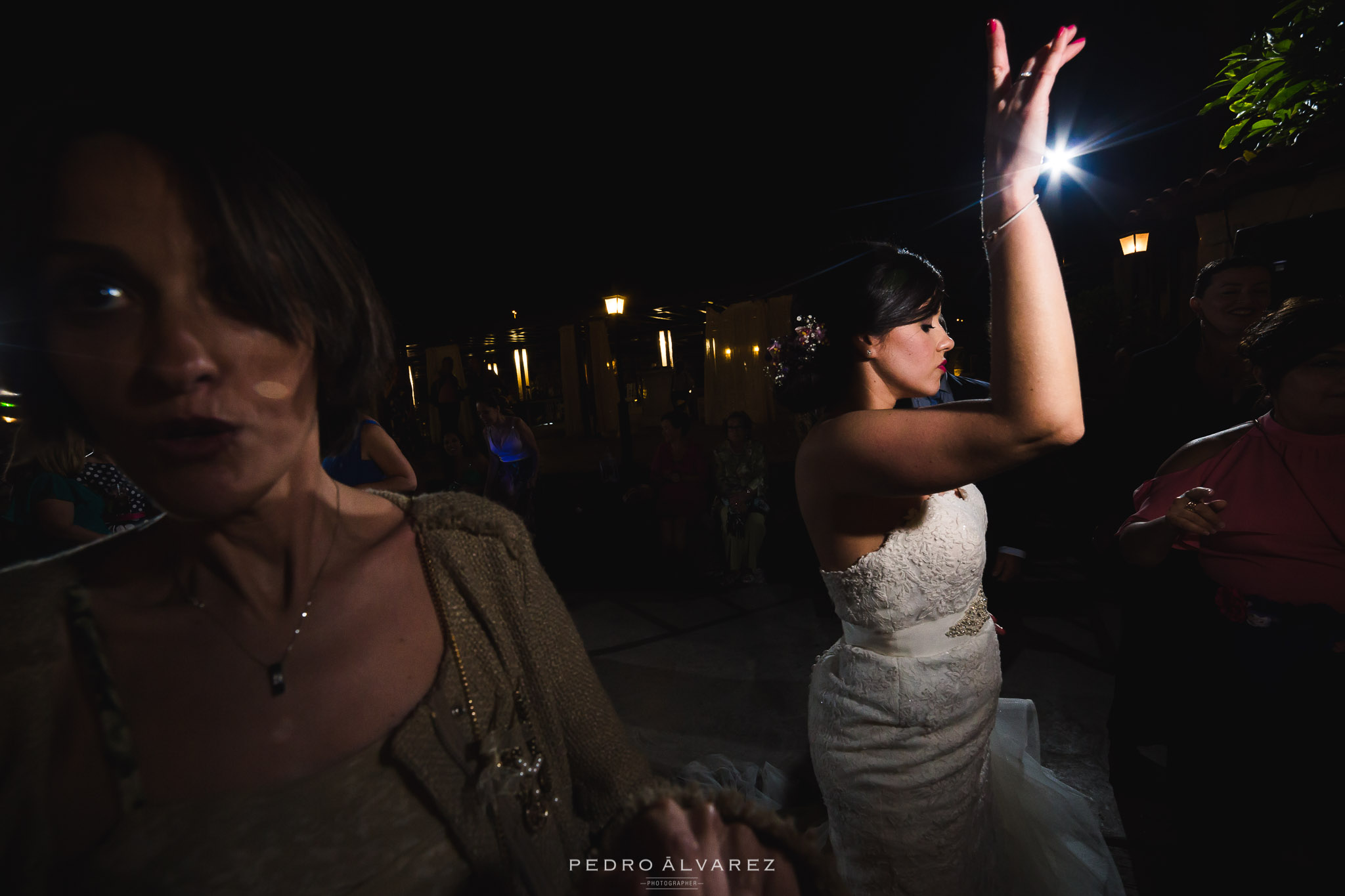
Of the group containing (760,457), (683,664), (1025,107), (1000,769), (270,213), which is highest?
(1025,107)

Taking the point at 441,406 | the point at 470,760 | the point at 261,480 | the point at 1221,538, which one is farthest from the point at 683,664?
the point at 441,406

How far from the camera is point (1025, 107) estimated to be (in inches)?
45.0

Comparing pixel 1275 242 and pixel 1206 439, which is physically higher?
pixel 1275 242

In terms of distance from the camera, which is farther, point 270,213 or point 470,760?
point 470,760

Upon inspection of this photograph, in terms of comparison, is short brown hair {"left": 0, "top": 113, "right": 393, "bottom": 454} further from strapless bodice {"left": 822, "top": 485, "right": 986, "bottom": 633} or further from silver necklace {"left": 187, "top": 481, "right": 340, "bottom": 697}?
strapless bodice {"left": 822, "top": 485, "right": 986, "bottom": 633}

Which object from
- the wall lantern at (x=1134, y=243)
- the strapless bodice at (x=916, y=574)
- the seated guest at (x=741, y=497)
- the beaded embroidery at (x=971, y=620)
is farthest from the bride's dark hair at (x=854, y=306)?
the wall lantern at (x=1134, y=243)

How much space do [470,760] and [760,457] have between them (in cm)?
587

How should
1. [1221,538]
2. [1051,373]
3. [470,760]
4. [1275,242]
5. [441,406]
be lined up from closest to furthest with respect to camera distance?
[470,760]
[1051,373]
[1221,538]
[1275,242]
[441,406]

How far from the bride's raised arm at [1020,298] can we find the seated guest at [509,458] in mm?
5640

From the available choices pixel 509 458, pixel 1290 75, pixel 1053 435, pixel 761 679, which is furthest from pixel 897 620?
pixel 509 458

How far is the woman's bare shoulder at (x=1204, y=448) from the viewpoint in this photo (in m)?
2.16

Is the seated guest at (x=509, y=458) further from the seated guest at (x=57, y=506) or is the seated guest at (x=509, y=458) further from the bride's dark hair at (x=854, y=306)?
the bride's dark hair at (x=854, y=306)

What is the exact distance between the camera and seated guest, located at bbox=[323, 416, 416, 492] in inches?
136

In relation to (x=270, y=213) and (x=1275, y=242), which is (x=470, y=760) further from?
(x=1275, y=242)
